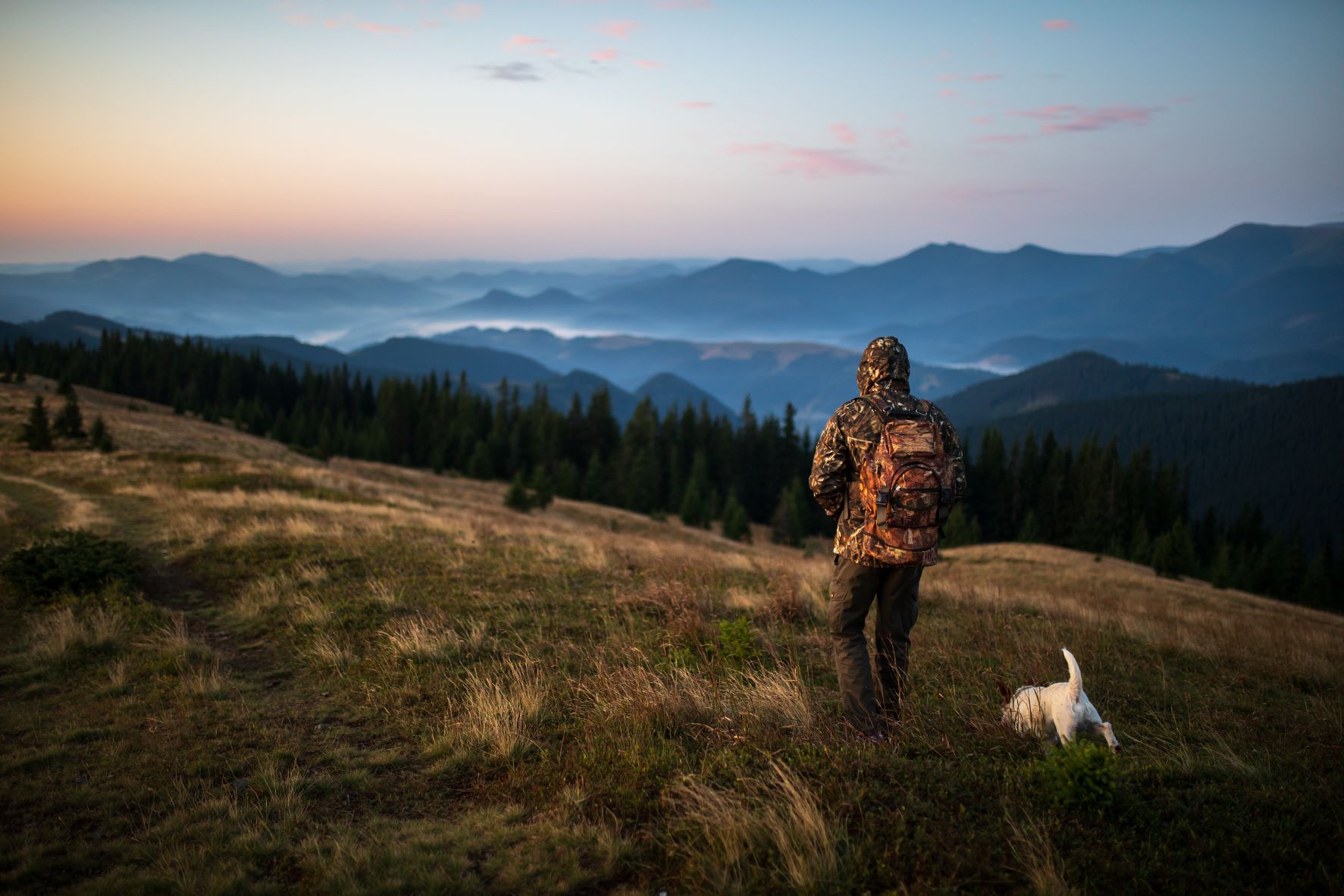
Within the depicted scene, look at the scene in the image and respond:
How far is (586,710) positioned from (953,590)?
7884 millimetres

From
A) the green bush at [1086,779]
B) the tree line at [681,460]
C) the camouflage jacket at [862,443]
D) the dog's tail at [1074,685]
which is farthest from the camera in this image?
the tree line at [681,460]

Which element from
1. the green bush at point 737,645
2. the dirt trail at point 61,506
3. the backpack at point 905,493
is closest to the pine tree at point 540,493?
the dirt trail at point 61,506

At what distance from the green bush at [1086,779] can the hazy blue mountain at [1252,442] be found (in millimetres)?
163935

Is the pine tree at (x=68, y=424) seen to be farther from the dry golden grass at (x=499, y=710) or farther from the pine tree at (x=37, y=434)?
the dry golden grass at (x=499, y=710)

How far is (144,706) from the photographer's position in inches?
240

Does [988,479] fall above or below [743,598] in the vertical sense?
below

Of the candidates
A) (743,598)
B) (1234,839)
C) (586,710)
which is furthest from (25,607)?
(1234,839)

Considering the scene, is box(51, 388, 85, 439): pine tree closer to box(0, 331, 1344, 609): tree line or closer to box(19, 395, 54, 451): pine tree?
box(19, 395, 54, 451): pine tree

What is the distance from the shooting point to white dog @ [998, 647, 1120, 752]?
4.72m

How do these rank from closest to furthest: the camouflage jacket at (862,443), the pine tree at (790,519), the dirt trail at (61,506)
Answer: the camouflage jacket at (862,443), the dirt trail at (61,506), the pine tree at (790,519)

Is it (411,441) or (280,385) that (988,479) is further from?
(280,385)

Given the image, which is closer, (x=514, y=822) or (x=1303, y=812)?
(x=1303, y=812)

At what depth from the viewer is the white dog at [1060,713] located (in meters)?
4.72

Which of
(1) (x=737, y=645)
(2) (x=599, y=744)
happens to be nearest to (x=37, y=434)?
(1) (x=737, y=645)
